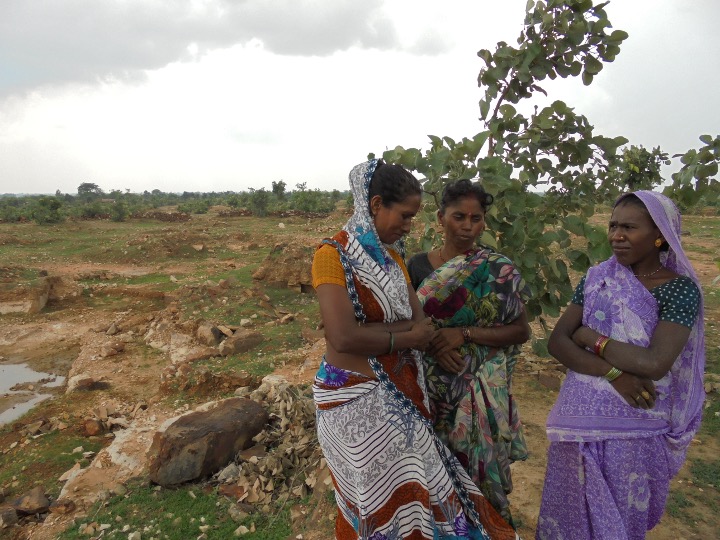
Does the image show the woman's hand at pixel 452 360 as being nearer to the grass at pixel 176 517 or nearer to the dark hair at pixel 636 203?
the dark hair at pixel 636 203

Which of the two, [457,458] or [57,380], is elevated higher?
[457,458]

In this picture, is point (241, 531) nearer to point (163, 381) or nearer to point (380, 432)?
point (380, 432)

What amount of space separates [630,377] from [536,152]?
5.69 feet

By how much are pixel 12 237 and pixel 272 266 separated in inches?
510

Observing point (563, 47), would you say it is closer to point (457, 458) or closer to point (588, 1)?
point (588, 1)

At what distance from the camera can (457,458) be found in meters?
2.18

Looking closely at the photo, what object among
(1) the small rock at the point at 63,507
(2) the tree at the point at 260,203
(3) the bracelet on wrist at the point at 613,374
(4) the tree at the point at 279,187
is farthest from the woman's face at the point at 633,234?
(4) the tree at the point at 279,187

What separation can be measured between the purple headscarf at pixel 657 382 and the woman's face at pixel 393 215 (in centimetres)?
85

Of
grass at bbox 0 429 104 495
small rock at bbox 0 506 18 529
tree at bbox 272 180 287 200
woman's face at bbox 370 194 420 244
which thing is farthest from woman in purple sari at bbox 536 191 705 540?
tree at bbox 272 180 287 200

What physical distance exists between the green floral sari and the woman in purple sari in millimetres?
242

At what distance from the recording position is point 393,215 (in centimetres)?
188

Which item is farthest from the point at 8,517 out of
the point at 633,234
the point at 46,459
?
the point at 633,234

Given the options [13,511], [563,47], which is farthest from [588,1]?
[13,511]

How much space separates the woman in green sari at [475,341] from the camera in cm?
216
